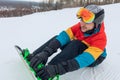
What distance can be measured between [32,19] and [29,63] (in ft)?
9.07

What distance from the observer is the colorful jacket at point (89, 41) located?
247 centimetres

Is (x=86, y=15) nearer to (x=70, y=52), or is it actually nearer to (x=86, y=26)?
(x=86, y=26)

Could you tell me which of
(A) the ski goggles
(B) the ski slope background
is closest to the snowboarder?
(A) the ski goggles

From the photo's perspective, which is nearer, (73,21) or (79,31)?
(79,31)

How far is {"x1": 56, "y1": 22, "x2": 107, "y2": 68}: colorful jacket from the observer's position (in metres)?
2.47

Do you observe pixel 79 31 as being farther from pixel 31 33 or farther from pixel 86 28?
pixel 31 33

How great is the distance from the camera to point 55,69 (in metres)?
2.29

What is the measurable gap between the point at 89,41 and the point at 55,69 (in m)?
0.55

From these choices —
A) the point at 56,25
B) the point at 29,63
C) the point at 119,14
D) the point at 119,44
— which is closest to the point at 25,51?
the point at 29,63

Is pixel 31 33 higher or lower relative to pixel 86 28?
lower

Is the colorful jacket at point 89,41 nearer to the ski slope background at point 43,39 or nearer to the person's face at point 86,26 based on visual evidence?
the person's face at point 86,26

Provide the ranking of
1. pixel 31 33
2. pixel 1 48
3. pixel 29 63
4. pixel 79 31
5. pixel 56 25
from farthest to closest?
pixel 56 25
pixel 31 33
pixel 1 48
pixel 79 31
pixel 29 63

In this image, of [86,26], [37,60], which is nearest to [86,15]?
[86,26]

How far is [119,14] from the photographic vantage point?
17.7ft
